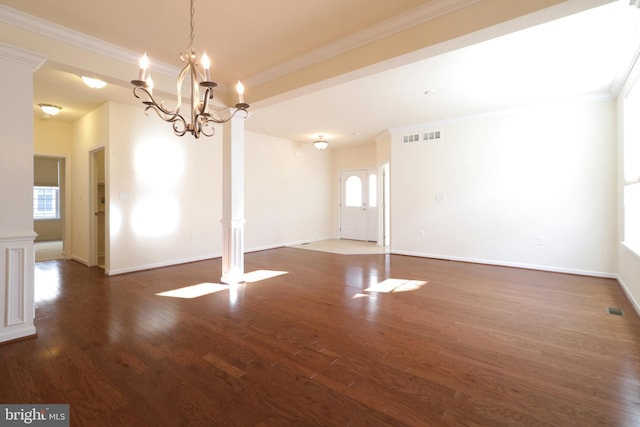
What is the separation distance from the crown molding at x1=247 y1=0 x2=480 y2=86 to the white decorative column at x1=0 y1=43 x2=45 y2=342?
2.27 m

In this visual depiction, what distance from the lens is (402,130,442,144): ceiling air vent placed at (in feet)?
19.7

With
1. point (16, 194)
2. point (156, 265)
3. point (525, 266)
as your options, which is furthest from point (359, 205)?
point (16, 194)

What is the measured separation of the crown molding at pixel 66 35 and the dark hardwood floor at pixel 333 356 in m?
2.70

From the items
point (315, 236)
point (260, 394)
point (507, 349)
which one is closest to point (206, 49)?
point (260, 394)

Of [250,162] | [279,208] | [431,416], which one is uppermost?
[250,162]

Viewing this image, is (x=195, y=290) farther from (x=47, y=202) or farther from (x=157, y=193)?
(x=47, y=202)

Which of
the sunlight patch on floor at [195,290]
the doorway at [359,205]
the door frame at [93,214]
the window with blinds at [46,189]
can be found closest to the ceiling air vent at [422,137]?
the doorway at [359,205]

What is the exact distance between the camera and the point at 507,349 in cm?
231

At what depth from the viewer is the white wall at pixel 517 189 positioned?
14.8ft

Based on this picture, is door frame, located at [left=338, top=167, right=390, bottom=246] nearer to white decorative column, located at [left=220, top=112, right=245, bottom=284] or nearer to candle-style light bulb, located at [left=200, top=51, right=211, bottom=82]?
white decorative column, located at [left=220, top=112, right=245, bottom=284]

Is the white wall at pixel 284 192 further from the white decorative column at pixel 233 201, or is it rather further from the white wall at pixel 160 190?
the white decorative column at pixel 233 201

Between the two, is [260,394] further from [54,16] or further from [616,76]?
[616,76]

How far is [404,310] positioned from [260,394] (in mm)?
1870

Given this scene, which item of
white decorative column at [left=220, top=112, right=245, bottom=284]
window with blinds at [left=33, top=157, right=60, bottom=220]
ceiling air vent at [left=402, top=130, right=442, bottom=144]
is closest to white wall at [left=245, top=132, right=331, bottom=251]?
white decorative column at [left=220, top=112, right=245, bottom=284]
